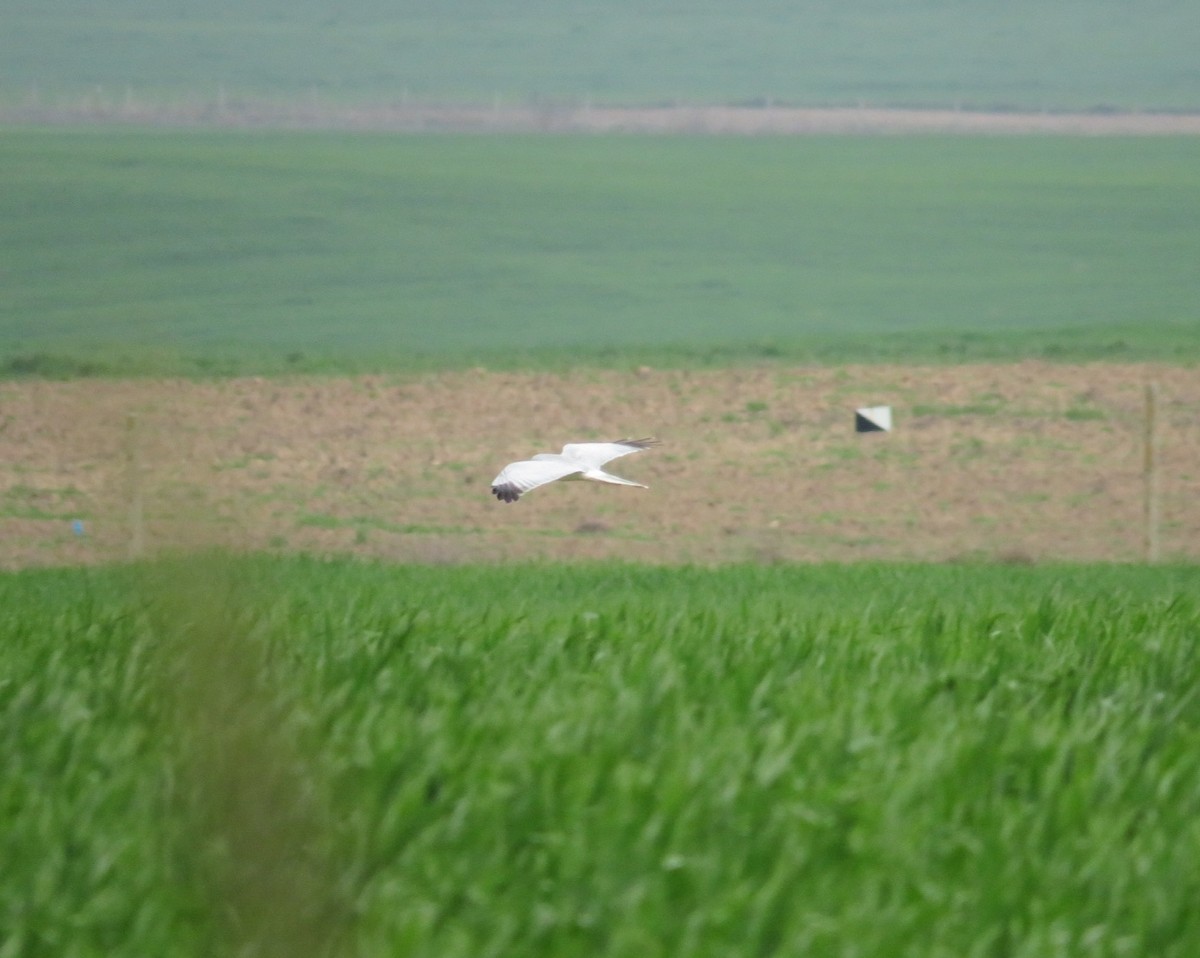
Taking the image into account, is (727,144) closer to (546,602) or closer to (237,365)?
(237,365)

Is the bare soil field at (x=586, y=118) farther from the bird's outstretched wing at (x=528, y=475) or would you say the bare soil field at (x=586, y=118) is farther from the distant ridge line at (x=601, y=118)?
the bird's outstretched wing at (x=528, y=475)

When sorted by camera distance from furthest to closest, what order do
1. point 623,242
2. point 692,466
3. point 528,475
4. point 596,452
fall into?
point 623,242 < point 692,466 < point 596,452 < point 528,475

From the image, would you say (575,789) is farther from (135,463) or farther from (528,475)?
(528,475)

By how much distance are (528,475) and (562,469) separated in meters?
0.16

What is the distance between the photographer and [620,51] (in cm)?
9425

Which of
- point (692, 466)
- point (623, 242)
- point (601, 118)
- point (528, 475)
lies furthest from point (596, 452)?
point (601, 118)

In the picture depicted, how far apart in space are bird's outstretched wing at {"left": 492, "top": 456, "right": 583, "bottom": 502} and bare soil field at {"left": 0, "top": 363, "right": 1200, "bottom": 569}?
22.9 feet

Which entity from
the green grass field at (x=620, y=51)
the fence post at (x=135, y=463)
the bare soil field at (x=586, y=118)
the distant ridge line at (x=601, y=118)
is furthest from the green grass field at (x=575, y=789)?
the green grass field at (x=620, y=51)

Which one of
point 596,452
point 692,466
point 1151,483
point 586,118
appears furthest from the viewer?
point 586,118

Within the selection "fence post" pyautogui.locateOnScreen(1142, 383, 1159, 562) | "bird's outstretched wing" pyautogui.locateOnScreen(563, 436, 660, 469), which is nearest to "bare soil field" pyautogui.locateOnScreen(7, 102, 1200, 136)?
"fence post" pyautogui.locateOnScreen(1142, 383, 1159, 562)

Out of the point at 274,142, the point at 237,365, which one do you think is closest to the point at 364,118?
the point at 274,142

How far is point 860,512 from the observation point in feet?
64.3

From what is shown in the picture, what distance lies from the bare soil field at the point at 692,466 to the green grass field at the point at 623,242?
13.8 feet

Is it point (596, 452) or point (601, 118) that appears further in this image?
point (601, 118)
